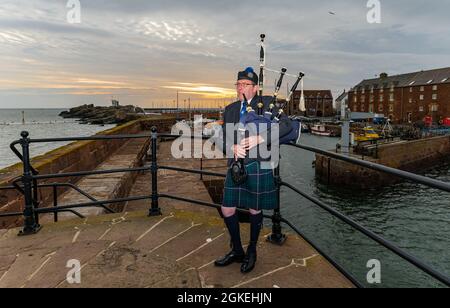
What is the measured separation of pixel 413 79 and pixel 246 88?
8428 centimetres

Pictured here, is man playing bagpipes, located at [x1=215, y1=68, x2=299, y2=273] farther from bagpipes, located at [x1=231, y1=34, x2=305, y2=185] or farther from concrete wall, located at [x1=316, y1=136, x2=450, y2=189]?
concrete wall, located at [x1=316, y1=136, x2=450, y2=189]

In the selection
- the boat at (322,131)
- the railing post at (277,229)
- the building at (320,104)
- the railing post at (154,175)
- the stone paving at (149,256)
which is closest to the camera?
the stone paving at (149,256)

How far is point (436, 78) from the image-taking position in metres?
67.3

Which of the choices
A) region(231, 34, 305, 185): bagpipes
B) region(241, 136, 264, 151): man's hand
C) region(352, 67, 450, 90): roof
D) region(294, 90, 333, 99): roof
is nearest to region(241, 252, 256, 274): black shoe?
region(231, 34, 305, 185): bagpipes

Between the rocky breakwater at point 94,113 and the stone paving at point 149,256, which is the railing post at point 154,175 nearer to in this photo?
the stone paving at point 149,256

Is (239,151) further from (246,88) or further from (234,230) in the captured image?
(234,230)

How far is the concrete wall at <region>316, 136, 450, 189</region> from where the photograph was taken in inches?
1137

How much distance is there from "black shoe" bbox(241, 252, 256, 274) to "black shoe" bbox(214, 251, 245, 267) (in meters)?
0.10

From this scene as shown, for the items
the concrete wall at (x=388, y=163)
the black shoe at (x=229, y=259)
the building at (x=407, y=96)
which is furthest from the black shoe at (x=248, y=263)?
the building at (x=407, y=96)

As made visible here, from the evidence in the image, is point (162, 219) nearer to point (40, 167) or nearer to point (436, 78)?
point (40, 167)

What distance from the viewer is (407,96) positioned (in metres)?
73.1

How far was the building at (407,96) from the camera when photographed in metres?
66.1

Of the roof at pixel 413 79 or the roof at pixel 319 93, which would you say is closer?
the roof at pixel 413 79

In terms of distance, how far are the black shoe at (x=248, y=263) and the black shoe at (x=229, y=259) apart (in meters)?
0.10
